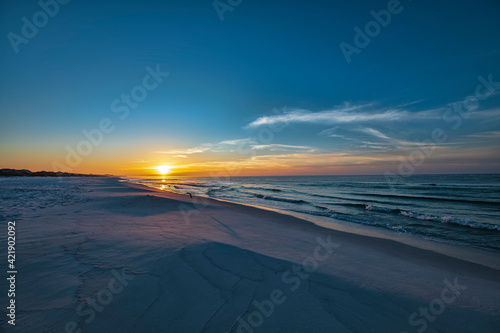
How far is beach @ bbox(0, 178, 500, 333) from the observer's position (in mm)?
2998

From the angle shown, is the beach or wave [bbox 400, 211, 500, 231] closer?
the beach

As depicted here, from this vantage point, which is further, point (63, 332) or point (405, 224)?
point (405, 224)

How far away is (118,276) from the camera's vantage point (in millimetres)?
3986

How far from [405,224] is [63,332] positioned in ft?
49.9

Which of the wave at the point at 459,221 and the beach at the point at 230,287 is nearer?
the beach at the point at 230,287

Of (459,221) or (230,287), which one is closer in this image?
(230,287)

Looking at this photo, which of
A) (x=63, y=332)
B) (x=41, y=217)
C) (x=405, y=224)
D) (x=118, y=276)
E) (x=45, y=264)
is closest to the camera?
(x=63, y=332)

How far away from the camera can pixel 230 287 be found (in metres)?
3.90

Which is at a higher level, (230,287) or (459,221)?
(230,287)

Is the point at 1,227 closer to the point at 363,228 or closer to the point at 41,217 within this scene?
the point at 41,217

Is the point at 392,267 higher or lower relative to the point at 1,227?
lower

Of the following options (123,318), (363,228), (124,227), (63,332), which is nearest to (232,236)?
(124,227)

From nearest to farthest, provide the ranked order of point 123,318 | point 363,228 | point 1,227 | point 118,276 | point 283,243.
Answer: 1. point 123,318
2. point 118,276
3. point 1,227
4. point 283,243
5. point 363,228

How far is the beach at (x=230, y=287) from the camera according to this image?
300cm
